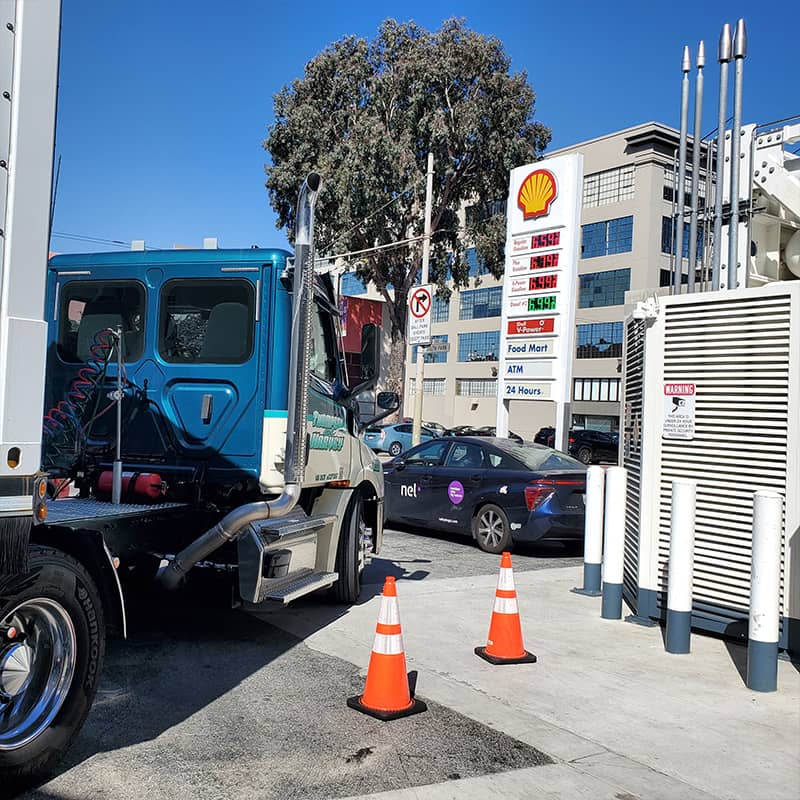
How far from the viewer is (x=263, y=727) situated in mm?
4566

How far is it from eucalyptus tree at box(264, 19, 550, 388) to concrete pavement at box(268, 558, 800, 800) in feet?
75.2

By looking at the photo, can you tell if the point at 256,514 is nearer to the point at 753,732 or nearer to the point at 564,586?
the point at 753,732

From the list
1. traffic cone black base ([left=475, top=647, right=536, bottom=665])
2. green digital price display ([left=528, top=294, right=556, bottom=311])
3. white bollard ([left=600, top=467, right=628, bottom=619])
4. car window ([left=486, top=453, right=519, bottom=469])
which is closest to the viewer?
traffic cone black base ([left=475, top=647, right=536, bottom=665])

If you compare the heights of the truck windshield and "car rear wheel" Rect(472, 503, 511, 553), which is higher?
the truck windshield

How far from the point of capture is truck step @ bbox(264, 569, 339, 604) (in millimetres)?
5629

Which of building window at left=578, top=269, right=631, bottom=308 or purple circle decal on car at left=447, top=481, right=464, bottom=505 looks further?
building window at left=578, top=269, right=631, bottom=308

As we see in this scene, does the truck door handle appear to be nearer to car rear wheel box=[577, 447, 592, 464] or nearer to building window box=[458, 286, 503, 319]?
car rear wheel box=[577, 447, 592, 464]

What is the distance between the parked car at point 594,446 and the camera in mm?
35031

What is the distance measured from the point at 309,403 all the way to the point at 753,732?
11.7 ft

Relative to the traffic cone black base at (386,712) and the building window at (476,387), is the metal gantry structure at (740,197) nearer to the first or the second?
the traffic cone black base at (386,712)

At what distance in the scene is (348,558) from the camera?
7309 millimetres

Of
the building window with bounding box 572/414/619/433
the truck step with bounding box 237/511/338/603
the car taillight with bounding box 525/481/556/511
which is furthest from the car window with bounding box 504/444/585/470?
the building window with bounding box 572/414/619/433

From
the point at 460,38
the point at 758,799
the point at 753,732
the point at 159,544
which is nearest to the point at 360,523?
the point at 159,544

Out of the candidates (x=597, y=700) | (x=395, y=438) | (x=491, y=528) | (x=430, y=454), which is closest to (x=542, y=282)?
(x=430, y=454)
